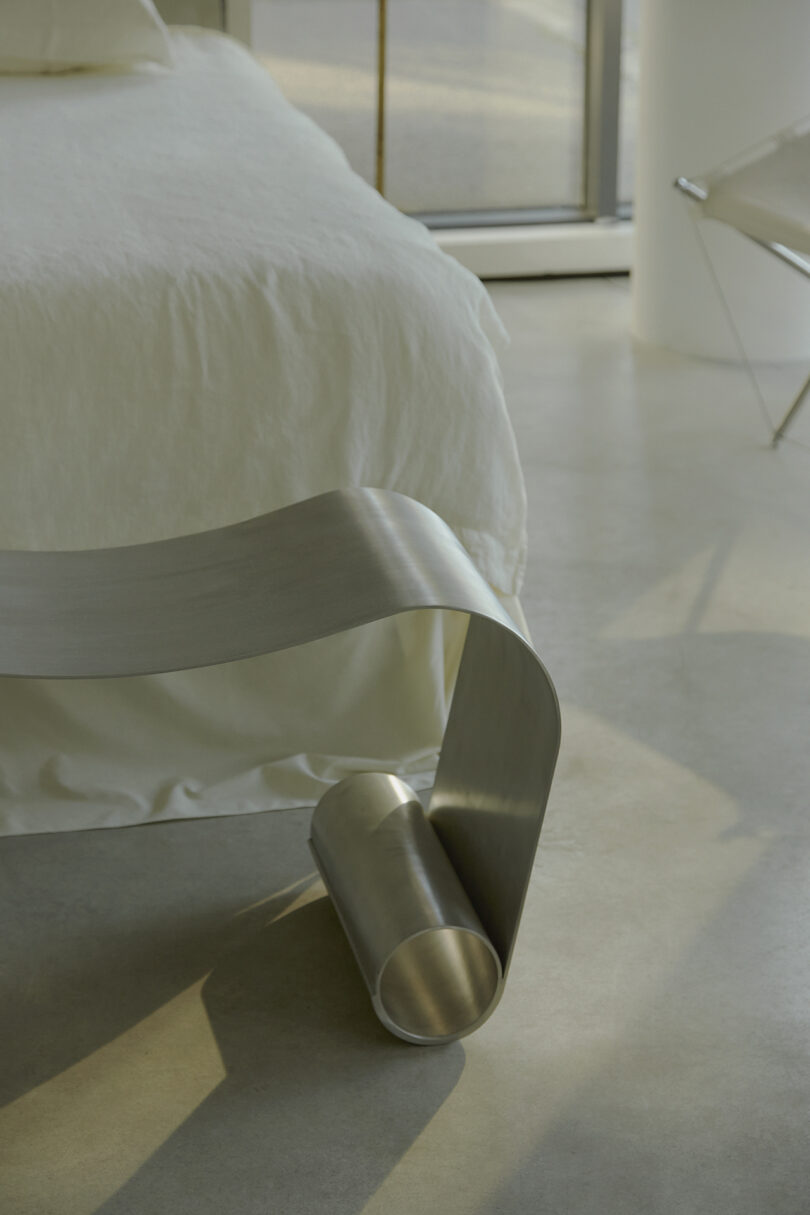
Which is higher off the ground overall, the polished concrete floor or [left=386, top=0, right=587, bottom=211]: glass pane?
[left=386, top=0, right=587, bottom=211]: glass pane

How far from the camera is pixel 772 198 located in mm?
2408

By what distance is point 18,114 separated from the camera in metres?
2.25

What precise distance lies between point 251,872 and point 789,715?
757 millimetres

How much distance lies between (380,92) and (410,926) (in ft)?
10.6

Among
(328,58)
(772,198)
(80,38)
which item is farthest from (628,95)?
(80,38)

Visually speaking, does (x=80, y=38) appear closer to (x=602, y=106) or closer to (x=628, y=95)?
(x=602, y=106)

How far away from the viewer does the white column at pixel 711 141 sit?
296 centimetres

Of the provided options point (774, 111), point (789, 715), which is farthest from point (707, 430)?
point (789, 715)

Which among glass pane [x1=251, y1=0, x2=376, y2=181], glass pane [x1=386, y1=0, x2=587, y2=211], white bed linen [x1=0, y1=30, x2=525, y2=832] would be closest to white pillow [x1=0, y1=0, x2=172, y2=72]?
white bed linen [x1=0, y1=30, x2=525, y2=832]

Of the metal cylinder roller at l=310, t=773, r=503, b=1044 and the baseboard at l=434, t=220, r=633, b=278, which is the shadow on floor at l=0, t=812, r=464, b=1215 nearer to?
the metal cylinder roller at l=310, t=773, r=503, b=1044

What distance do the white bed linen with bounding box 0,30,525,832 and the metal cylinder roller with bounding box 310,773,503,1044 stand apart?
10.4 inches

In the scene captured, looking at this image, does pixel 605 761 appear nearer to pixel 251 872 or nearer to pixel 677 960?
pixel 677 960

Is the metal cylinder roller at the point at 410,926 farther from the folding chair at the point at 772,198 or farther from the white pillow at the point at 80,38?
the white pillow at the point at 80,38

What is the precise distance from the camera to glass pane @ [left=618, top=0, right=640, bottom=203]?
12.9ft
